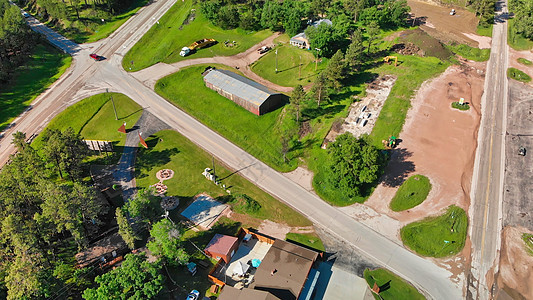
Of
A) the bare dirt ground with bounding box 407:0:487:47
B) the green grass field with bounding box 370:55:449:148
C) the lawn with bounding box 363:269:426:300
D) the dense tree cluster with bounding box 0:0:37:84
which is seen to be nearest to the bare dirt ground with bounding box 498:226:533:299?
the lawn with bounding box 363:269:426:300

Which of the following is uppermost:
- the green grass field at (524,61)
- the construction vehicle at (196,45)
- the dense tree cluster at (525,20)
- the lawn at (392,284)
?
the dense tree cluster at (525,20)

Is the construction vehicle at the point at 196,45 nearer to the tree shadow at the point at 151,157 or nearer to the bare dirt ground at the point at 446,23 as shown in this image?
the tree shadow at the point at 151,157

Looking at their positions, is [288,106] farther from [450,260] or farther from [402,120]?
[450,260]

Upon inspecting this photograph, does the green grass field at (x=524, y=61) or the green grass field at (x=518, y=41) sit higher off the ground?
the green grass field at (x=518, y=41)

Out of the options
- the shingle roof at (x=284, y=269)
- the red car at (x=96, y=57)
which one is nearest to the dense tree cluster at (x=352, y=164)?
the shingle roof at (x=284, y=269)

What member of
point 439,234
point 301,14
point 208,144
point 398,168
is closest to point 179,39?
point 301,14

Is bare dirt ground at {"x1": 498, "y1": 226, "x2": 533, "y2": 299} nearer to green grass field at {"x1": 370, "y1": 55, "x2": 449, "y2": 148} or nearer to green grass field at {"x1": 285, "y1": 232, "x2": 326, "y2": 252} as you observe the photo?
green grass field at {"x1": 285, "y1": 232, "x2": 326, "y2": 252}
